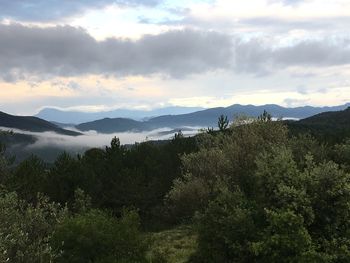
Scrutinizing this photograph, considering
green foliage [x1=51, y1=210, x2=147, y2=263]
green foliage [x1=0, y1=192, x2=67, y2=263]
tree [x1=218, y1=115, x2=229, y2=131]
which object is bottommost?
green foliage [x1=51, y1=210, x2=147, y2=263]

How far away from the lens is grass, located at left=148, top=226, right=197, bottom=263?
29159mm

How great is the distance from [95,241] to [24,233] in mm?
7334

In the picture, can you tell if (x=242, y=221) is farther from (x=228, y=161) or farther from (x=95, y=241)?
(x=228, y=161)

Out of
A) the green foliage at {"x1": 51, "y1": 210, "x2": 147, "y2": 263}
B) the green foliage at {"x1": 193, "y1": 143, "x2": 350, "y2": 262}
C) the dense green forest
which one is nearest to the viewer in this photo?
the dense green forest

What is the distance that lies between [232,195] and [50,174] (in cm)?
3576

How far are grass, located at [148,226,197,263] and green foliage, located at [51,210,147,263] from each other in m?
2.39

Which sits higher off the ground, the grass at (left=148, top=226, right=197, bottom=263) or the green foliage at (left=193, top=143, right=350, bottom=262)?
the green foliage at (left=193, top=143, right=350, bottom=262)

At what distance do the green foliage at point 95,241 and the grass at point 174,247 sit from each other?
7.85 ft

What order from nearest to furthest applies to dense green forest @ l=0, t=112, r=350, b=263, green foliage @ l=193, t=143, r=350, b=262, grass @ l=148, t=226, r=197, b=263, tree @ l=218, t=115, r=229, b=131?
dense green forest @ l=0, t=112, r=350, b=263, green foliage @ l=193, t=143, r=350, b=262, grass @ l=148, t=226, r=197, b=263, tree @ l=218, t=115, r=229, b=131

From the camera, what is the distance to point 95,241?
24422 millimetres

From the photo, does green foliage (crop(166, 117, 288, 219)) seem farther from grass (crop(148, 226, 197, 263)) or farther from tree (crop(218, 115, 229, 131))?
tree (crop(218, 115, 229, 131))

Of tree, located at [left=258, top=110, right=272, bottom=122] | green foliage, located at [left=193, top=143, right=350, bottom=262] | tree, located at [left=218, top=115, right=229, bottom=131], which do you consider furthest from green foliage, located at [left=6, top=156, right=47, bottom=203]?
green foliage, located at [left=193, top=143, right=350, bottom=262]

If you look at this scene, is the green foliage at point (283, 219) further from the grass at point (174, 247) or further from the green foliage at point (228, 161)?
the green foliage at point (228, 161)

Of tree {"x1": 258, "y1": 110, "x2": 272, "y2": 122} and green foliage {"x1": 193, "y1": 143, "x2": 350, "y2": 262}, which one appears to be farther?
tree {"x1": 258, "y1": 110, "x2": 272, "y2": 122}
